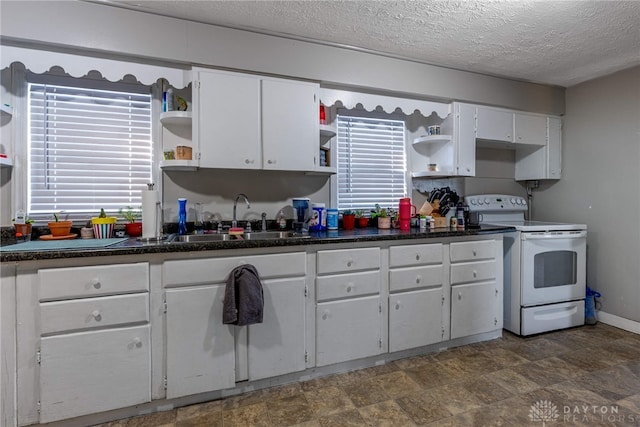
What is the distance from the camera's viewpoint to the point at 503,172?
3592mm

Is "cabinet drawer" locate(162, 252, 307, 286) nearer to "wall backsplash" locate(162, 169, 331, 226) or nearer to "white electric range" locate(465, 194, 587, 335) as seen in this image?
"wall backsplash" locate(162, 169, 331, 226)

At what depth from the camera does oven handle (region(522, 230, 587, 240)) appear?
2.75 meters

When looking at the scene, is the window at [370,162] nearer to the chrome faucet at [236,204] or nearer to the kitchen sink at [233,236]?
the kitchen sink at [233,236]

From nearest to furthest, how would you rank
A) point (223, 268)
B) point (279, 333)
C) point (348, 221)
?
point (223, 268) < point (279, 333) < point (348, 221)

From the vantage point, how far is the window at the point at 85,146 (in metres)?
2.17

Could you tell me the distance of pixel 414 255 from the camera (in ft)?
7.68

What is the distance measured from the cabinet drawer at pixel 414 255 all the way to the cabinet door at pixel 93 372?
62.8 inches

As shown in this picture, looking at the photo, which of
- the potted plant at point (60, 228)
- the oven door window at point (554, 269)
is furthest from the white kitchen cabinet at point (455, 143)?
the potted plant at point (60, 228)

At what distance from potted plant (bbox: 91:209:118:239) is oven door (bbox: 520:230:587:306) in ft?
10.4

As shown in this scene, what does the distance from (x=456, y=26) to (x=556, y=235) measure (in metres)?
1.98

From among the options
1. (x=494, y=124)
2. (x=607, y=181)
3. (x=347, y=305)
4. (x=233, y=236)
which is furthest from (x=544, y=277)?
(x=233, y=236)

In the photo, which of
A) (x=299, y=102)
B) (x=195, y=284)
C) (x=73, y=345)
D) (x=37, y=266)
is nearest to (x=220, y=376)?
(x=195, y=284)

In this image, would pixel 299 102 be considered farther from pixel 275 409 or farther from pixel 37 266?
pixel 275 409

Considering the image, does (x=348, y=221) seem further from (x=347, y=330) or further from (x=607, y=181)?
(x=607, y=181)
